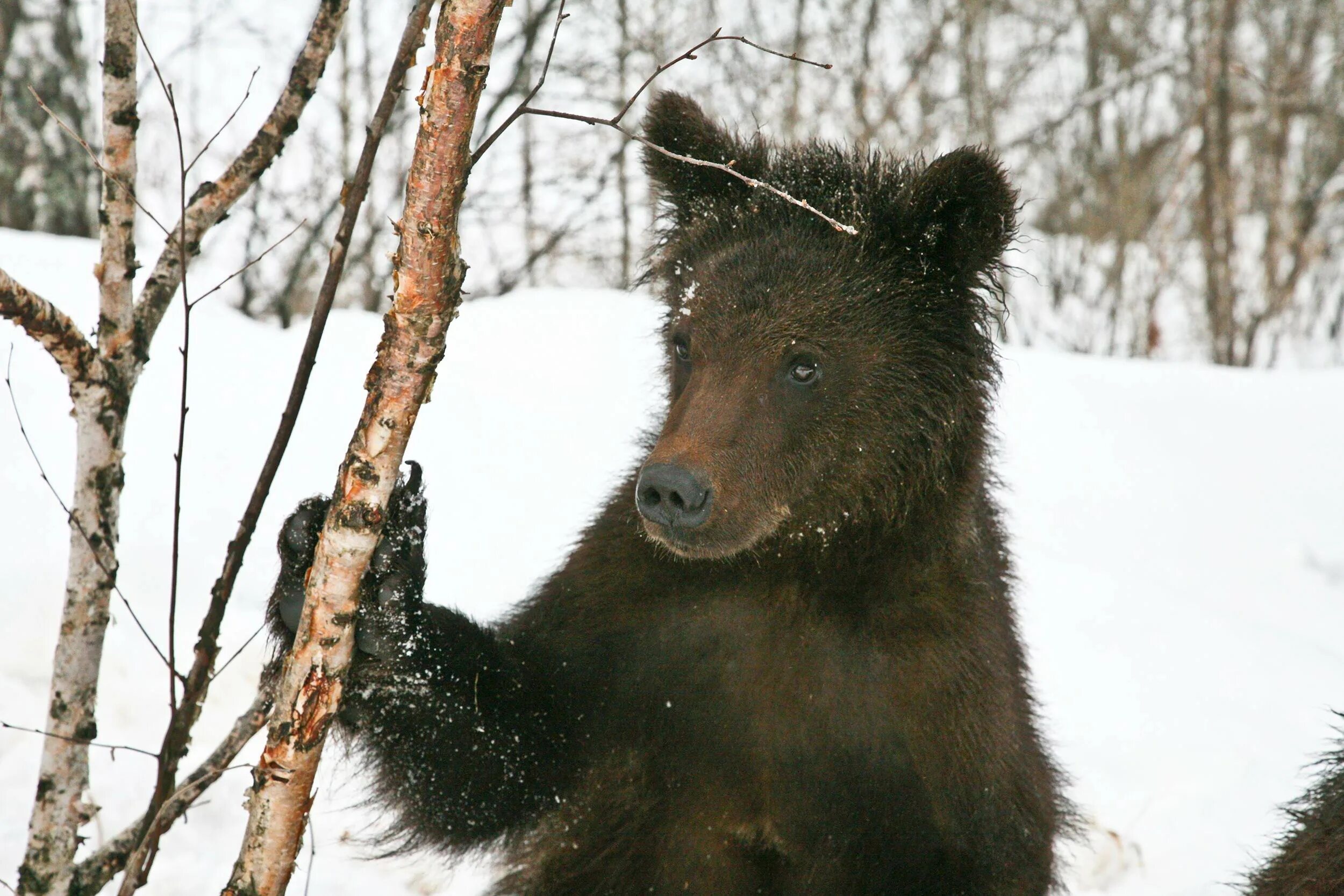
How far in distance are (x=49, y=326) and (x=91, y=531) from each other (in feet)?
2.02

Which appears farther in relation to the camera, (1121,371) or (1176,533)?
(1121,371)

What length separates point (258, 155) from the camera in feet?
12.1

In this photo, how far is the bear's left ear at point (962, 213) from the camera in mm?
3469

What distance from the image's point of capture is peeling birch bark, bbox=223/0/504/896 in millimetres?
2400

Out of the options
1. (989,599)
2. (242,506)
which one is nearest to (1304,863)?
(989,599)

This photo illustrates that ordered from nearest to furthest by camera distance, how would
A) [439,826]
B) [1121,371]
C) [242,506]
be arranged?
1. [439,826]
2. [242,506]
3. [1121,371]

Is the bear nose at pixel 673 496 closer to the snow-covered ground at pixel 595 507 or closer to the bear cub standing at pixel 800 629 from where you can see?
the bear cub standing at pixel 800 629

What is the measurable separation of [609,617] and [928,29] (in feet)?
53.7

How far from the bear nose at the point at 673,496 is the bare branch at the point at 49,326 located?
5.12ft

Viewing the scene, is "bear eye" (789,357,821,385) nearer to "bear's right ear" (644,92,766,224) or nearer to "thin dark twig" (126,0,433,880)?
"bear's right ear" (644,92,766,224)

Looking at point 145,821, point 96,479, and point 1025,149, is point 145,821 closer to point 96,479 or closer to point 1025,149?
point 96,479

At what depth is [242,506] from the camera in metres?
6.63

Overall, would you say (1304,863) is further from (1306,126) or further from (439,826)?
(1306,126)

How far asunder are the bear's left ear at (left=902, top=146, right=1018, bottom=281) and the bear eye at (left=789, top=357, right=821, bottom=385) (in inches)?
19.8
